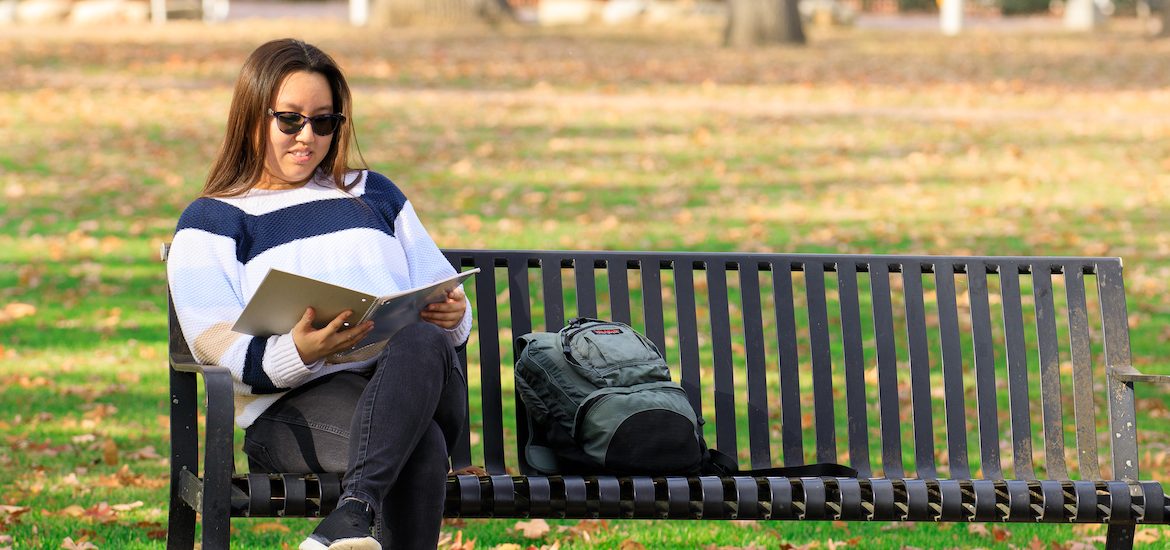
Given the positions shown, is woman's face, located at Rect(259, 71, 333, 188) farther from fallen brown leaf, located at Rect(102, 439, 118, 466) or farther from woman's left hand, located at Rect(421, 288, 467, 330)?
fallen brown leaf, located at Rect(102, 439, 118, 466)

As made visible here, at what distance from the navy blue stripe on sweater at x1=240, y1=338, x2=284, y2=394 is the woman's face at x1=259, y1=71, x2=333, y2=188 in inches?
19.7

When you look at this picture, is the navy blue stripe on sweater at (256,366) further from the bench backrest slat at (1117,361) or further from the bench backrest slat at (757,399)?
the bench backrest slat at (1117,361)

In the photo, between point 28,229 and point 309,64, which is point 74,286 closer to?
point 28,229

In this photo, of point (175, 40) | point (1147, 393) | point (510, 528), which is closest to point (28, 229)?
point (510, 528)

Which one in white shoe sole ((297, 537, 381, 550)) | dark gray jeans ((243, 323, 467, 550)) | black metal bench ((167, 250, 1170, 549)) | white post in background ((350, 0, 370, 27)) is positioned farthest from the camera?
white post in background ((350, 0, 370, 27))

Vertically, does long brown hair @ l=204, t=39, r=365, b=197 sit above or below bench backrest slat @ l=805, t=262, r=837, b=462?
above

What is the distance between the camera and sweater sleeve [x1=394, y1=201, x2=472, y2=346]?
13.5 ft

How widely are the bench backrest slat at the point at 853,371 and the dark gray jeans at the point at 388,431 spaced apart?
1.17m

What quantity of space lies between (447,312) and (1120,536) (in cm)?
191

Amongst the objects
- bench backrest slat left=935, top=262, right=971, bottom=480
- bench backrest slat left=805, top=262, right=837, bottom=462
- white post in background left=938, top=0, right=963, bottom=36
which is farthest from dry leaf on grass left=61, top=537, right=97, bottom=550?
white post in background left=938, top=0, right=963, bottom=36

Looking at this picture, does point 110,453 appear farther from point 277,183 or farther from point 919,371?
point 919,371

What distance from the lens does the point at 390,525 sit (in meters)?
3.64

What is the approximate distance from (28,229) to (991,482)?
7.93 meters

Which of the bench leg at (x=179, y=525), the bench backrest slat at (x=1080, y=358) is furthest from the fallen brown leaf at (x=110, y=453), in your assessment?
the bench backrest slat at (x=1080, y=358)
